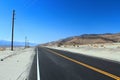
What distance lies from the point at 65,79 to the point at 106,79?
1.81 m

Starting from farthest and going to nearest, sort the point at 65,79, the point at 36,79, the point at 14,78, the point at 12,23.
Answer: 1. the point at 12,23
2. the point at 14,78
3. the point at 36,79
4. the point at 65,79

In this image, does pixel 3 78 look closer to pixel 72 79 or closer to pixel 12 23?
pixel 72 79

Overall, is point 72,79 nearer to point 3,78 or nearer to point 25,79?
point 25,79

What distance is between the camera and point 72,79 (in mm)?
9945

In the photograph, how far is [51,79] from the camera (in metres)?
10.2

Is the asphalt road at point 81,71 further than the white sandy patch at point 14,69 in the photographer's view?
No

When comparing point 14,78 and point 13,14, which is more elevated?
point 13,14

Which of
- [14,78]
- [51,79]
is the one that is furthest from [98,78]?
[14,78]

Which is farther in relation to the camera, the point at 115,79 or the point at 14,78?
the point at 14,78

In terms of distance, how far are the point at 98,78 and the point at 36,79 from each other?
2930 millimetres

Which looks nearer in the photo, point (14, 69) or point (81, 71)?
point (81, 71)

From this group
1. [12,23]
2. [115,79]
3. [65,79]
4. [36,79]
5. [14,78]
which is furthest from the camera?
[12,23]

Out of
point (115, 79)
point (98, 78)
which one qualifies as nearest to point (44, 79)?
point (98, 78)

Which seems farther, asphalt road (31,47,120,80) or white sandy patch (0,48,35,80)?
white sandy patch (0,48,35,80)
